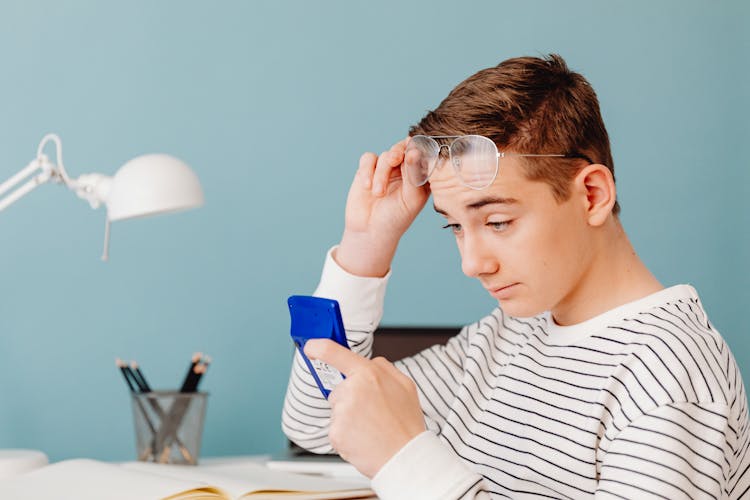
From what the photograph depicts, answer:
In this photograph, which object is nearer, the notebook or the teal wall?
the notebook

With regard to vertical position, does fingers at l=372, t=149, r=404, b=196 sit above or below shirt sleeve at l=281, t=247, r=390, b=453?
above

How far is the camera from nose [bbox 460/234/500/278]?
934mm

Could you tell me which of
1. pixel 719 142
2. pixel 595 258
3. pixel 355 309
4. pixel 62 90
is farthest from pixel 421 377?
pixel 719 142

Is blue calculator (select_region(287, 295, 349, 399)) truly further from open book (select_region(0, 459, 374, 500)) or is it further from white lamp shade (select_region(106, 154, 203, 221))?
white lamp shade (select_region(106, 154, 203, 221))

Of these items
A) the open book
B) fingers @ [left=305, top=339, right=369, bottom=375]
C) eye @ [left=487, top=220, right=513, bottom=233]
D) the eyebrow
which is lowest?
the open book

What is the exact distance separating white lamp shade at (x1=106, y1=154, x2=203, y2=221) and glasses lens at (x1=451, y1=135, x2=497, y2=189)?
0.44m

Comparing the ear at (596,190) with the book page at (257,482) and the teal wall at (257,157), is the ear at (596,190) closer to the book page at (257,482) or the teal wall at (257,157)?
the book page at (257,482)

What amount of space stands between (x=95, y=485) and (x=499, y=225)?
46cm

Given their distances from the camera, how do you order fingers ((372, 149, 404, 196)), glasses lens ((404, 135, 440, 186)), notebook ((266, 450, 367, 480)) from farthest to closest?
notebook ((266, 450, 367, 480)) < fingers ((372, 149, 404, 196)) < glasses lens ((404, 135, 440, 186))

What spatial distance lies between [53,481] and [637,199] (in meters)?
1.28

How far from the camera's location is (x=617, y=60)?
1.93 meters

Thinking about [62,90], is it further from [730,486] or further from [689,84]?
[730,486]

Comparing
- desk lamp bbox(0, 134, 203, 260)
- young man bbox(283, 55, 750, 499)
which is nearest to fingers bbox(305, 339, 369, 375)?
young man bbox(283, 55, 750, 499)

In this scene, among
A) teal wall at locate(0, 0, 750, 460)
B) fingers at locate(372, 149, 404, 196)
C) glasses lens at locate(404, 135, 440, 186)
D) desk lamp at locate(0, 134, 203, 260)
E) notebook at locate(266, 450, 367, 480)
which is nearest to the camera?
glasses lens at locate(404, 135, 440, 186)
